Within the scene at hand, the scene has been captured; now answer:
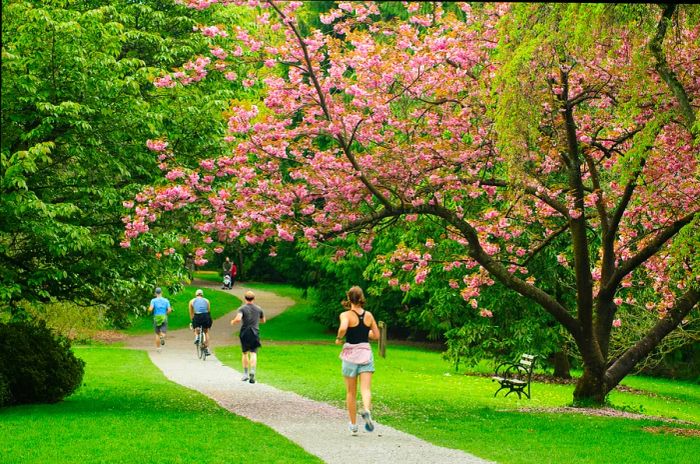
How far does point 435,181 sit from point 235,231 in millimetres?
3215

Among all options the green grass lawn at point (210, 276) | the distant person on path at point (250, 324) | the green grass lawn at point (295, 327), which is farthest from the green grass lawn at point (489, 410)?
the green grass lawn at point (210, 276)

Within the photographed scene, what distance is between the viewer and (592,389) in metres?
17.6

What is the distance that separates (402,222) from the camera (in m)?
17.0

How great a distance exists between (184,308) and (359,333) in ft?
132

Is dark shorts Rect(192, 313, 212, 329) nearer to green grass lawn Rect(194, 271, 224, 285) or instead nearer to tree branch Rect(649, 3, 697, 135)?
tree branch Rect(649, 3, 697, 135)

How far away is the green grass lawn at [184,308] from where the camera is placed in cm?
4444

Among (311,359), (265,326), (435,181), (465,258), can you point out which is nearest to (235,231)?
(435,181)

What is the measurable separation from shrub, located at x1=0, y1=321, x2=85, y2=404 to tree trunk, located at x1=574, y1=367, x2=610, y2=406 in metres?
9.42

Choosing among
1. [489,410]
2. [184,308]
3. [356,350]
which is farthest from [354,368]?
[184,308]

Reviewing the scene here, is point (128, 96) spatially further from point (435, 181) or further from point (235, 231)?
point (435, 181)

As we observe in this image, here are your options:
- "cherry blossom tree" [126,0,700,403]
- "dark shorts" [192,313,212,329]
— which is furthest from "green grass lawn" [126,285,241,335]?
"cherry blossom tree" [126,0,700,403]

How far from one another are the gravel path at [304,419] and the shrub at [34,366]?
2.78 meters

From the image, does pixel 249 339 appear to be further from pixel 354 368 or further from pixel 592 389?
pixel 354 368

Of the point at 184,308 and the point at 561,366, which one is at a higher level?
the point at 184,308
